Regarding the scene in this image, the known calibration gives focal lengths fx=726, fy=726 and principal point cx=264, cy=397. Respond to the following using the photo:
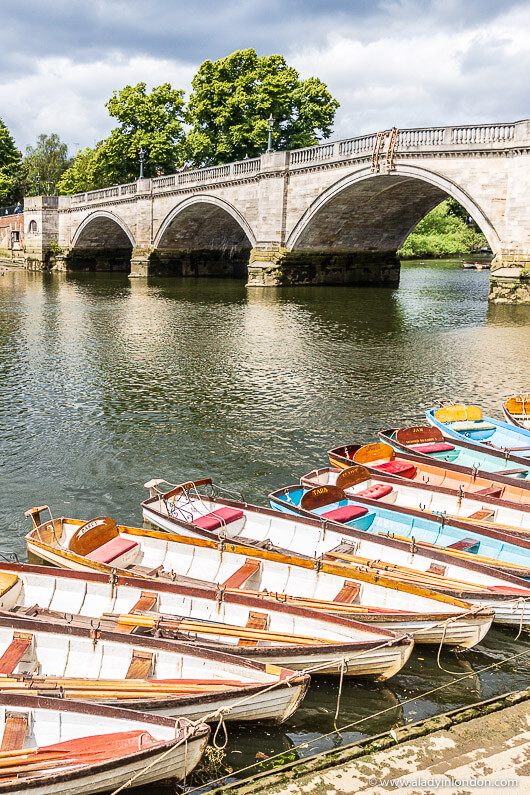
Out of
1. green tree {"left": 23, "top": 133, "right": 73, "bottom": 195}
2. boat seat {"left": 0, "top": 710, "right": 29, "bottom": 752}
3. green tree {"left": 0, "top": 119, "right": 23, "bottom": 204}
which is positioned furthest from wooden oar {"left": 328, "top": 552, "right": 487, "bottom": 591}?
green tree {"left": 23, "top": 133, "right": 73, "bottom": 195}

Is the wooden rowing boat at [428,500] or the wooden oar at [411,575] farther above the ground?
the wooden rowing boat at [428,500]

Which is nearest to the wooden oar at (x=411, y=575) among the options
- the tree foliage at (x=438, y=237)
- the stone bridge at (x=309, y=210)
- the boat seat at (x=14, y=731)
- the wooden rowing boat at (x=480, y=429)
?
the boat seat at (x=14, y=731)

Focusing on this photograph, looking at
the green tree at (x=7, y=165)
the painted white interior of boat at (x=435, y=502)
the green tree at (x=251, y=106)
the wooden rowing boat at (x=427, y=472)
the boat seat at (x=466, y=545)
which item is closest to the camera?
the boat seat at (x=466, y=545)

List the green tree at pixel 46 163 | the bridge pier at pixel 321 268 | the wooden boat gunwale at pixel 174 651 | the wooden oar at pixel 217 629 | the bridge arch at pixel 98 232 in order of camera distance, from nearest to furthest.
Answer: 1. the wooden boat gunwale at pixel 174 651
2. the wooden oar at pixel 217 629
3. the bridge pier at pixel 321 268
4. the bridge arch at pixel 98 232
5. the green tree at pixel 46 163

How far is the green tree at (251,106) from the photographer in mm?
57719

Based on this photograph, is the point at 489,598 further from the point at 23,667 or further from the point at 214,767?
the point at 23,667

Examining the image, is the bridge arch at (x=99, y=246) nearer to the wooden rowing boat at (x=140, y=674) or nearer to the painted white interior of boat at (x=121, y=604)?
the painted white interior of boat at (x=121, y=604)

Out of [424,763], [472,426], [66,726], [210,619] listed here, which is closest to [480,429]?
[472,426]

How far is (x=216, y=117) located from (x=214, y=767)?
59.3 meters

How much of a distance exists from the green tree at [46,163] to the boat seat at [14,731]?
96842mm

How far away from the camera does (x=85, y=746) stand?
20.0ft

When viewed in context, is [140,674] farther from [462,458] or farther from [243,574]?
[462,458]

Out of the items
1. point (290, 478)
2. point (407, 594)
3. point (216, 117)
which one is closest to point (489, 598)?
point (407, 594)

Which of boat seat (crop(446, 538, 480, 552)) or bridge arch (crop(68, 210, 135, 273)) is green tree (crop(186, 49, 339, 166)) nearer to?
bridge arch (crop(68, 210, 135, 273))
